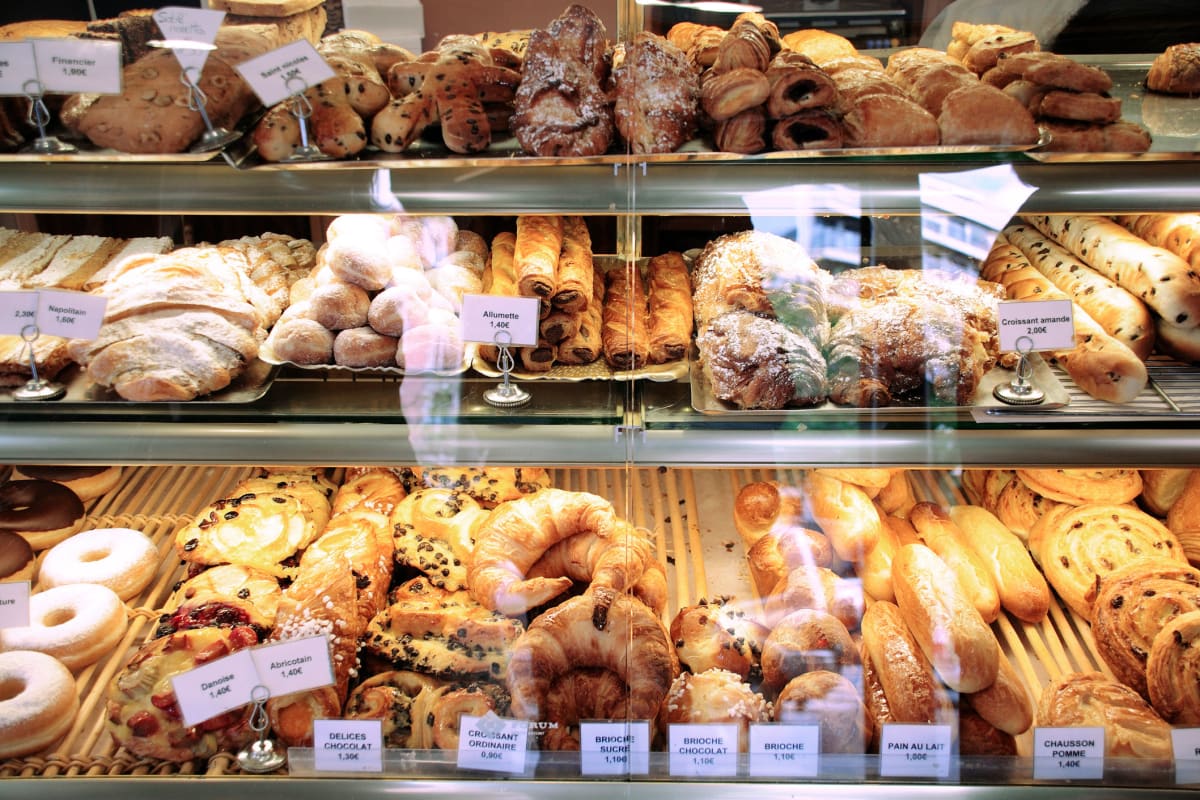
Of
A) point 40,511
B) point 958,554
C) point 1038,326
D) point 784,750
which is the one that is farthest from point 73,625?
point 1038,326

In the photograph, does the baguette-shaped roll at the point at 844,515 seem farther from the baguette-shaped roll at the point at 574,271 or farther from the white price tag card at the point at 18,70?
the white price tag card at the point at 18,70

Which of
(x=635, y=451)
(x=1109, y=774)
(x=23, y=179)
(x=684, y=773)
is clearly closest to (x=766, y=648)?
(x=684, y=773)

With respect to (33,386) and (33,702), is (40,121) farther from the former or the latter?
(33,702)

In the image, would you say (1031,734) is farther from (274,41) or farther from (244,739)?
(274,41)

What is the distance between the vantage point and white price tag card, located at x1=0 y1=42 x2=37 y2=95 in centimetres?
171

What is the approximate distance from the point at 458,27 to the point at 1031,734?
197 centimetres

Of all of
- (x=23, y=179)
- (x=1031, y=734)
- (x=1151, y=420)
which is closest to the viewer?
(x=23, y=179)

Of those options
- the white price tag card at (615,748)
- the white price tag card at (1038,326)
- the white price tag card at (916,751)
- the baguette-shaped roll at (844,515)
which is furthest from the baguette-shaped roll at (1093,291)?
the white price tag card at (615,748)

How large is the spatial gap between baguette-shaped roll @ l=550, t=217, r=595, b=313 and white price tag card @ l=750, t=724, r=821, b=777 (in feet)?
3.17

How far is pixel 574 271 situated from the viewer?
79.5 inches

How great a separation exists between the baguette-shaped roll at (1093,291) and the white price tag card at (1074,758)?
80 cm

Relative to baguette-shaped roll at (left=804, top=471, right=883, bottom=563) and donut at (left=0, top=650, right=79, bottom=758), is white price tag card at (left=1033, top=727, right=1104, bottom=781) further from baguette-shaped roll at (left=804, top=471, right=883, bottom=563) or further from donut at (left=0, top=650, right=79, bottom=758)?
donut at (left=0, top=650, right=79, bottom=758)

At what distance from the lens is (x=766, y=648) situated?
2.04 metres

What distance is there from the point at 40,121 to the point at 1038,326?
78.1 inches
